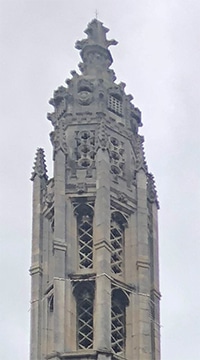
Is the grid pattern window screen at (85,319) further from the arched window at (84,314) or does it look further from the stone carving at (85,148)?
the stone carving at (85,148)

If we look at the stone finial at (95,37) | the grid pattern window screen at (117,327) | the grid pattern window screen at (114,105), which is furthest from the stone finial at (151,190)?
the stone finial at (95,37)

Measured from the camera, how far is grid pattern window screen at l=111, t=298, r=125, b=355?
60.1 meters

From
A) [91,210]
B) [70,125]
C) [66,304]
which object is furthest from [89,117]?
[66,304]

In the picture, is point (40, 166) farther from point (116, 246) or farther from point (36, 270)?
point (116, 246)

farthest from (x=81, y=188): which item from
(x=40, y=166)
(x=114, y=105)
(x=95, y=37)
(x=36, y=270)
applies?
(x=95, y=37)

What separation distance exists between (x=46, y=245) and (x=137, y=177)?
4.89 metres

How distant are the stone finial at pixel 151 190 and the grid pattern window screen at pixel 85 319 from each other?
634 centimetres

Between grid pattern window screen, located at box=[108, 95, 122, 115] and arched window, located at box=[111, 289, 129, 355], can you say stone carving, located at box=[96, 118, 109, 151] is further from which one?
arched window, located at box=[111, 289, 129, 355]

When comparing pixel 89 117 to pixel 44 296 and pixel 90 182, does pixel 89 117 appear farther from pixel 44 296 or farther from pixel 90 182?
pixel 44 296

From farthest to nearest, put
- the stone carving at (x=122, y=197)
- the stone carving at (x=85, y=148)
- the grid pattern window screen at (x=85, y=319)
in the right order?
1. the stone carving at (x=85, y=148)
2. the stone carving at (x=122, y=197)
3. the grid pattern window screen at (x=85, y=319)

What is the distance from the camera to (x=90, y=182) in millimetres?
63375

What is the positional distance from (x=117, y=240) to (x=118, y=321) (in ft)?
11.9

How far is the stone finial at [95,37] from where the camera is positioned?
2746 inches

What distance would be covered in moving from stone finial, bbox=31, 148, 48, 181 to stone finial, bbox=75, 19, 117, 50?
6340 millimetres
